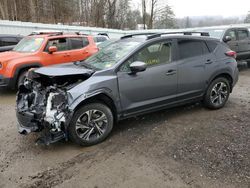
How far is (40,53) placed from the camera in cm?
702

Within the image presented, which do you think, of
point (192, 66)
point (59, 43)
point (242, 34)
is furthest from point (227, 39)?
point (59, 43)

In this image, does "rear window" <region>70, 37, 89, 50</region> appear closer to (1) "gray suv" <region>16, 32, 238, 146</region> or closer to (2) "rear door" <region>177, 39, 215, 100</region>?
(1) "gray suv" <region>16, 32, 238, 146</region>

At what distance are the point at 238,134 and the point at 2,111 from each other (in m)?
5.10

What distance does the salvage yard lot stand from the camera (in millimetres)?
2783

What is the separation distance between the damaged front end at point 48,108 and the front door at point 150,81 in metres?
0.70

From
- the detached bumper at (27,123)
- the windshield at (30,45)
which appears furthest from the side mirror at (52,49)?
the detached bumper at (27,123)

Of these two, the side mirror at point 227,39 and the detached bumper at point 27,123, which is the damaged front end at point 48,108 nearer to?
the detached bumper at point 27,123

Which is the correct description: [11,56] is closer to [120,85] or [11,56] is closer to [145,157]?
[120,85]

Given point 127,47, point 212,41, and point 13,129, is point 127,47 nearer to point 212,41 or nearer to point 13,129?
point 212,41

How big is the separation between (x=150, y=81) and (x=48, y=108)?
1760mm

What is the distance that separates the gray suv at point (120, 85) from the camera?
3365 millimetres

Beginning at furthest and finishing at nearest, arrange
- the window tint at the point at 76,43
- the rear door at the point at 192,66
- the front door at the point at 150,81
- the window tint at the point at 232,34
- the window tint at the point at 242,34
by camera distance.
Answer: the window tint at the point at 242,34
the window tint at the point at 232,34
the window tint at the point at 76,43
the rear door at the point at 192,66
the front door at the point at 150,81

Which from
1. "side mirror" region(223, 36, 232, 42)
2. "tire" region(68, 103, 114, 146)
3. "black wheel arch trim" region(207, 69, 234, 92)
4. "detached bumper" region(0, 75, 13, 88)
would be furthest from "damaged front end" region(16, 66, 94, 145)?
"side mirror" region(223, 36, 232, 42)

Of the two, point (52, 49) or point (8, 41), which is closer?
point (52, 49)
